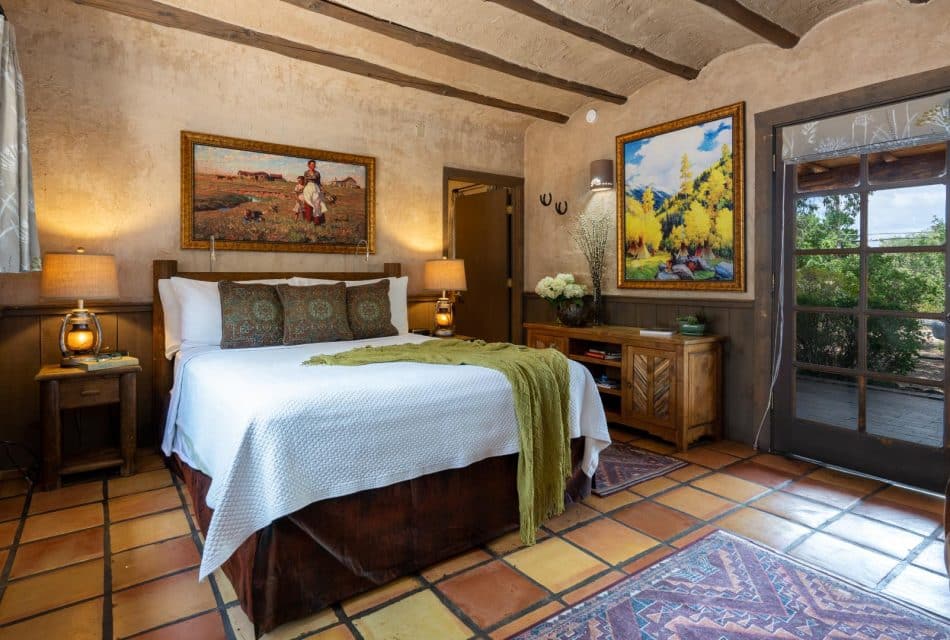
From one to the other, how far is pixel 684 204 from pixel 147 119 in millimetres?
3732

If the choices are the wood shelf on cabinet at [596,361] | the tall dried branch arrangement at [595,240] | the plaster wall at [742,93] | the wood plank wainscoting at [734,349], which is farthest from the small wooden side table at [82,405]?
the wood plank wainscoting at [734,349]

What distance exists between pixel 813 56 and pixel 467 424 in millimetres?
3104

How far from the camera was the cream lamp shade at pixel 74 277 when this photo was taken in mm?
2951

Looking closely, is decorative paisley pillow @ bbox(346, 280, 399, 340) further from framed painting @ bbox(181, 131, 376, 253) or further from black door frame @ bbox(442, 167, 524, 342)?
black door frame @ bbox(442, 167, 524, 342)

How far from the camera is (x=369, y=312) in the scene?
12.3 feet

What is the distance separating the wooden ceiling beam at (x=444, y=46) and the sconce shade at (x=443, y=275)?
1.53 metres

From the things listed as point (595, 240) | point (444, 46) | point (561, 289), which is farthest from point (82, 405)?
point (595, 240)

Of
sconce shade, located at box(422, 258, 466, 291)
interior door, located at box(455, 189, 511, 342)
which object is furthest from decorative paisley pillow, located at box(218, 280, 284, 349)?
interior door, located at box(455, 189, 511, 342)

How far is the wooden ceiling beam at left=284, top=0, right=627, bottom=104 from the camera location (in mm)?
2965

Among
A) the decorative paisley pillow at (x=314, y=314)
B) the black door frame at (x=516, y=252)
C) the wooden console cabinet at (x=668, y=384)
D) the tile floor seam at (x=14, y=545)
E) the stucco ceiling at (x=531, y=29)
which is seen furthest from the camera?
the black door frame at (x=516, y=252)

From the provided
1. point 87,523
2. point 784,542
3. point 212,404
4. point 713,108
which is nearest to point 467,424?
point 212,404

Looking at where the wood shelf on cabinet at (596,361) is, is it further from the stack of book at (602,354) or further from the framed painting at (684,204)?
the framed painting at (684,204)

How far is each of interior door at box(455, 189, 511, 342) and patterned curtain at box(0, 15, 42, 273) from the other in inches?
156

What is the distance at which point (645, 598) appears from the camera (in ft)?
6.40
